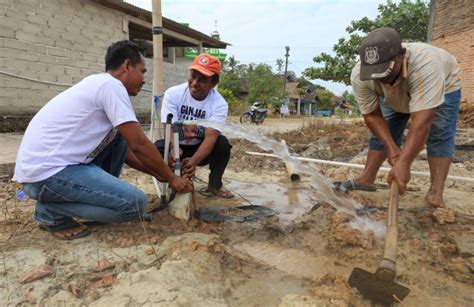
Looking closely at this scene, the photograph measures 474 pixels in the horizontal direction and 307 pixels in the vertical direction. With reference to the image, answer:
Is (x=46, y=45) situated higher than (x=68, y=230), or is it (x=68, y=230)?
(x=46, y=45)

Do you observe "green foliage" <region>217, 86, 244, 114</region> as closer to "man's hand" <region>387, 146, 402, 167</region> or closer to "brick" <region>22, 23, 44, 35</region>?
"brick" <region>22, 23, 44, 35</region>

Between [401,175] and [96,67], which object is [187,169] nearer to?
[401,175]

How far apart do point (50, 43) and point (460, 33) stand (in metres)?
10.7

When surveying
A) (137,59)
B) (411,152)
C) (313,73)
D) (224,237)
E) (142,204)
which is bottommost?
(224,237)

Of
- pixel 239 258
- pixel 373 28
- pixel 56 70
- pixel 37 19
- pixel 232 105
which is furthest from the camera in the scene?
pixel 232 105

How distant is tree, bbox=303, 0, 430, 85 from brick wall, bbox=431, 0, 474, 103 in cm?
507

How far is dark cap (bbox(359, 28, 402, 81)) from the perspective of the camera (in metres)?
2.15

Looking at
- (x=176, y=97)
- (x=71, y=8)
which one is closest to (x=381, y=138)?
(x=176, y=97)

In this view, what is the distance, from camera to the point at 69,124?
214 centimetres

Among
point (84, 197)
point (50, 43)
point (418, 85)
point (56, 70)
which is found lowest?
point (84, 197)

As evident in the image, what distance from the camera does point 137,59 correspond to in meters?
2.32

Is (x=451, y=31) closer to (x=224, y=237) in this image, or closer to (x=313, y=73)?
(x=313, y=73)

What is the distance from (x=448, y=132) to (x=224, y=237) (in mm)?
1926

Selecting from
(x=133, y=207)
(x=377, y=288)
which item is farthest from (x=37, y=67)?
(x=377, y=288)
